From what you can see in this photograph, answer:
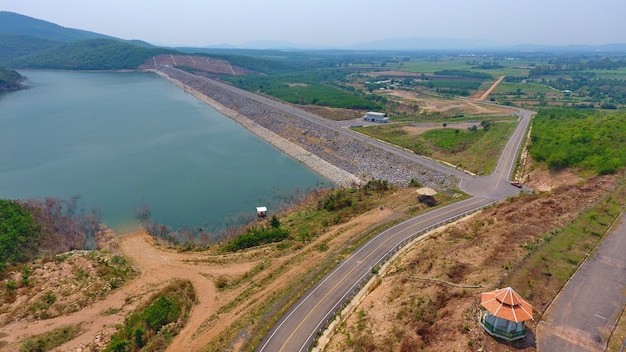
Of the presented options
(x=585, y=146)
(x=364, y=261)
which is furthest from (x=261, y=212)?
(x=585, y=146)

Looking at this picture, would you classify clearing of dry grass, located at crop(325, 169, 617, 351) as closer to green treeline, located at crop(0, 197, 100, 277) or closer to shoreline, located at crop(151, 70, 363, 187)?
shoreline, located at crop(151, 70, 363, 187)

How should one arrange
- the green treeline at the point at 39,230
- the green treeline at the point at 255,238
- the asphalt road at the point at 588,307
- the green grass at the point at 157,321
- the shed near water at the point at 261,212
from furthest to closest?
the shed near water at the point at 261,212 → the green treeline at the point at 255,238 → the green treeline at the point at 39,230 → the green grass at the point at 157,321 → the asphalt road at the point at 588,307

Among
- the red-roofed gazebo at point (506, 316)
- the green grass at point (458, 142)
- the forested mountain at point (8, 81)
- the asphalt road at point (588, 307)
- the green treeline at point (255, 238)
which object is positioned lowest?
the green treeline at point (255, 238)

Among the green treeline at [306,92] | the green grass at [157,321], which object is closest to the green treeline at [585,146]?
the green grass at [157,321]

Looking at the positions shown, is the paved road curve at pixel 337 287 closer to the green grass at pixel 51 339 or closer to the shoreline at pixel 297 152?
the green grass at pixel 51 339

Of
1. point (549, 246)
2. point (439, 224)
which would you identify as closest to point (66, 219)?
point (439, 224)

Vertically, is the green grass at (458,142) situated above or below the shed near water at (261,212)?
above

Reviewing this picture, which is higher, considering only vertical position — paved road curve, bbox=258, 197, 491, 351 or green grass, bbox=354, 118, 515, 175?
green grass, bbox=354, 118, 515, 175

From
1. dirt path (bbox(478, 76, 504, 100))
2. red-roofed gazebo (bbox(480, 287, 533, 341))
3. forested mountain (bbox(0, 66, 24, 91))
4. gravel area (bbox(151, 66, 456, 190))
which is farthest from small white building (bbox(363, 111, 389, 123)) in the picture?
forested mountain (bbox(0, 66, 24, 91))

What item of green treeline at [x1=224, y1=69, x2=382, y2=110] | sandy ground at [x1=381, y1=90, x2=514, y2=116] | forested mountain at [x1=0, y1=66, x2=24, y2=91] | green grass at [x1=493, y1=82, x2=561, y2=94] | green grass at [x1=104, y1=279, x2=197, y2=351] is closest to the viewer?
green grass at [x1=104, y1=279, x2=197, y2=351]
